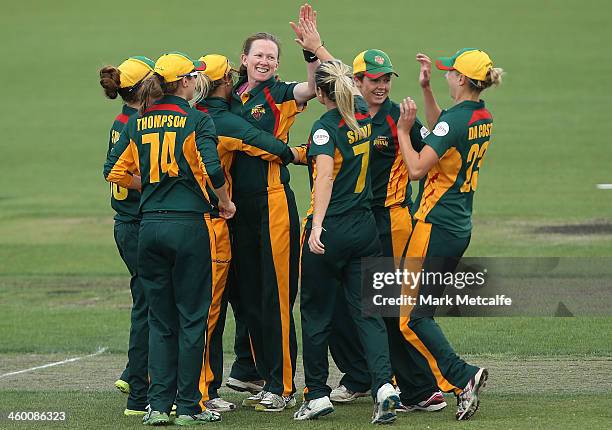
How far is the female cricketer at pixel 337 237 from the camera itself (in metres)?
7.34

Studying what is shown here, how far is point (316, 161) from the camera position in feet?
24.2

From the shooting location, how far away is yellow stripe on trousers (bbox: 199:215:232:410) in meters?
7.96

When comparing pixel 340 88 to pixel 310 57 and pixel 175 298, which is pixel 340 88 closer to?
pixel 310 57

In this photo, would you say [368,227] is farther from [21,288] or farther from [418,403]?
[21,288]

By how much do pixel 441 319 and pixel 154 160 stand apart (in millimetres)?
4860

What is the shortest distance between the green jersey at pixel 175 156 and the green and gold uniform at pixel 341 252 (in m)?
0.64

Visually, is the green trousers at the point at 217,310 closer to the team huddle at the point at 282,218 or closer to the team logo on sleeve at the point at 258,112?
the team huddle at the point at 282,218

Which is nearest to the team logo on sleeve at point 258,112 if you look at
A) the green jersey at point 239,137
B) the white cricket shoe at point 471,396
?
the green jersey at point 239,137

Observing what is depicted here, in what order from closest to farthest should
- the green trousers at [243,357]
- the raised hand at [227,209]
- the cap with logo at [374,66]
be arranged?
the raised hand at [227,209]
the cap with logo at [374,66]
the green trousers at [243,357]

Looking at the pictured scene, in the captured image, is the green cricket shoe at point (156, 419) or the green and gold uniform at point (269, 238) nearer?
the green cricket shoe at point (156, 419)

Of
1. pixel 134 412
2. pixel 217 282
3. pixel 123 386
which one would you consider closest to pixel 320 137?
pixel 217 282

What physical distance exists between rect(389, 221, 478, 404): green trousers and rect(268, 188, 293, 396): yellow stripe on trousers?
78 cm

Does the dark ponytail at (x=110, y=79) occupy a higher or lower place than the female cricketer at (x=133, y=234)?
higher

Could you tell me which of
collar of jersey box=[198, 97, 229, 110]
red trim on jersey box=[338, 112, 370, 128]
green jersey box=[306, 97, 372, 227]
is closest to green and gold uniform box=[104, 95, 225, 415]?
collar of jersey box=[198, 97, 229, 110]
